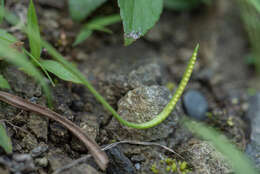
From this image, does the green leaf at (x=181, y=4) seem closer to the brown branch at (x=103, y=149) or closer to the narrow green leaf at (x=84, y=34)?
the narrow green leaf at (x=84, y=34)

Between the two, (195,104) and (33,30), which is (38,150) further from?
(195,104)

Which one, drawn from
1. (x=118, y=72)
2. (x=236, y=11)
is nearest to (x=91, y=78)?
(x=118, y=72)

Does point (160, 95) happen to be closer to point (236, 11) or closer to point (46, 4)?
point (46, 4)

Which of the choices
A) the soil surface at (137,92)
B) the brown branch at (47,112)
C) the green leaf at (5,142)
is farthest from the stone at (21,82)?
the green leaf at (5,142)

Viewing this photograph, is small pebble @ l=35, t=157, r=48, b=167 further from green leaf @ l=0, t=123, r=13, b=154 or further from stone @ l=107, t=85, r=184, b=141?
stone @ l=107, t=85, r=184, b=141

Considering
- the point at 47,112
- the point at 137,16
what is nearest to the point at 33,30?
the point at 47,112
